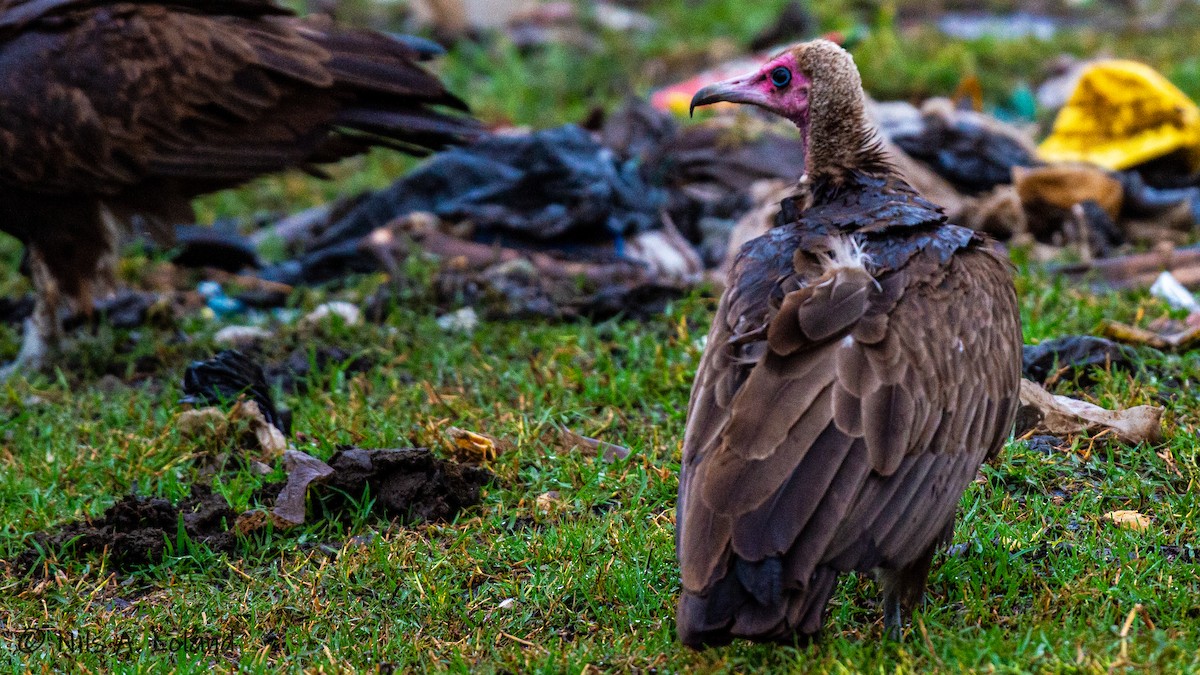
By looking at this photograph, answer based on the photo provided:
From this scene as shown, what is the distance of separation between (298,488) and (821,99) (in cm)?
189

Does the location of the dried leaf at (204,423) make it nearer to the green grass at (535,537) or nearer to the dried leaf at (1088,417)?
the green grass at (535,537)

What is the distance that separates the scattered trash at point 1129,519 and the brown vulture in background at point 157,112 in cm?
358

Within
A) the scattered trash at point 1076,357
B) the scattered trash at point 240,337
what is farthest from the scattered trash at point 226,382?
the scattered trash at point 1076,357

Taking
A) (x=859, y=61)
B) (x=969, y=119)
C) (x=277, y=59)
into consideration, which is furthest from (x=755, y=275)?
(x=859, y=61)

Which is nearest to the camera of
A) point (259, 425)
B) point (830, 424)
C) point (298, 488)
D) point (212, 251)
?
point (830, 424)

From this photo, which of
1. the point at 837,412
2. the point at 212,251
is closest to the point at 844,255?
the point at 837,412

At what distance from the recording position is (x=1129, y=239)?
663cm

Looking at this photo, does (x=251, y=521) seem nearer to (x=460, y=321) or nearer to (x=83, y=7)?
(x=460, y=321)

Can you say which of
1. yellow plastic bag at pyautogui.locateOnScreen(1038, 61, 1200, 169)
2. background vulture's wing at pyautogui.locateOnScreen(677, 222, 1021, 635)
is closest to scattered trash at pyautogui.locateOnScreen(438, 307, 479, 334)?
background vulture's wing at pyautogui.locateOnScreen(677, 222, 1021, 635)

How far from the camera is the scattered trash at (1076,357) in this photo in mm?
4668

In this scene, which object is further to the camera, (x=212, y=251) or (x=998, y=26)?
(x=998, y=26)

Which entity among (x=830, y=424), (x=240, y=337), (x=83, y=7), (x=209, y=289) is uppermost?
(x=83, y=7)

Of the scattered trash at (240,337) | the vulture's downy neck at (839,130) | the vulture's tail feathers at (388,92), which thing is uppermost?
the vulture's downy neck at (839,130)

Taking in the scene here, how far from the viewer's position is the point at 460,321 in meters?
5.91
